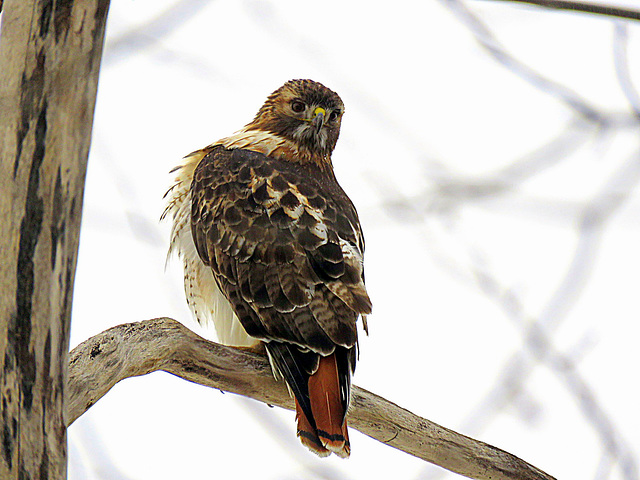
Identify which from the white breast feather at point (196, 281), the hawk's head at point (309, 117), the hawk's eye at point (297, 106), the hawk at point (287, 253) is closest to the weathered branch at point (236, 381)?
the hawk at point (287, 253)

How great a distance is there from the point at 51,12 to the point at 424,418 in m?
2.41

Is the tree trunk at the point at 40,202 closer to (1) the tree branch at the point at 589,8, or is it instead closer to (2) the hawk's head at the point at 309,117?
(1) the tree branch at the point at 589,8

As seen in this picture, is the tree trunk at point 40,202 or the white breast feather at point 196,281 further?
the white breast feather at point 196,281

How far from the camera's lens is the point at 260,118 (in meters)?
4.79

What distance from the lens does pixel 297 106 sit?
454 centimetres

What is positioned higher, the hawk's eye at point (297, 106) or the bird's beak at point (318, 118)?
the hawk's eye at point (297, 106)

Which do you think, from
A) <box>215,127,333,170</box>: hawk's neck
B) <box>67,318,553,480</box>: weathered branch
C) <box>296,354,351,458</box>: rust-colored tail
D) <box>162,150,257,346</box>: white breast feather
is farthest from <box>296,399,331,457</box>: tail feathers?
<box>215,127,333,170</box>: hawk's neck

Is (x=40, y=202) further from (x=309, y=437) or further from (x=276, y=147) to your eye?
(x=276, y=147)

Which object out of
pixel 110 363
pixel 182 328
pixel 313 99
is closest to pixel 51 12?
pixel 110 363

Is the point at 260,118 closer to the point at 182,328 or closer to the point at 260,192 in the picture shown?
the point at 260,192

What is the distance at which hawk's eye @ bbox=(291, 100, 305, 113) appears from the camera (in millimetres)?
4530

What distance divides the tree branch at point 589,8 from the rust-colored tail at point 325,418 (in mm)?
1991

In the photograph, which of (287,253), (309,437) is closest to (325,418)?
(309,437)

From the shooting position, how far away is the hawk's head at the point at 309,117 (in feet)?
14.6
